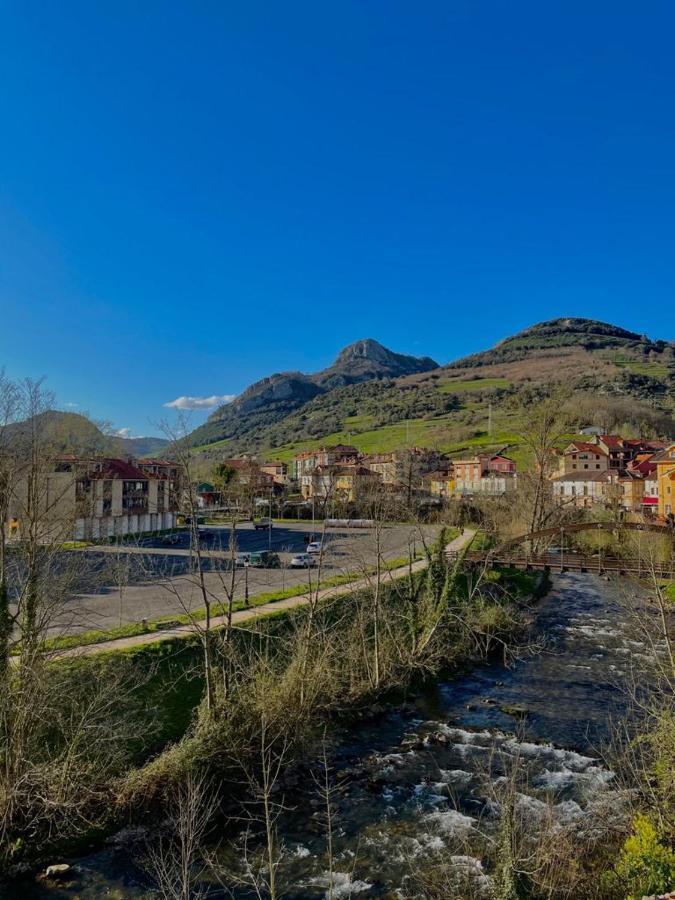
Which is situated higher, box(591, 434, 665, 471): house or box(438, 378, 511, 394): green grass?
box(438, 378, 511, 394): green grass

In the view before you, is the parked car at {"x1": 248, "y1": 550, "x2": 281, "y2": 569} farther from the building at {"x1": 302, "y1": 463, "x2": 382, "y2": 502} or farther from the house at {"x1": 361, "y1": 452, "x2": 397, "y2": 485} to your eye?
the house at {"x1": 361, "y1": 452, "x2": 397, "y2": 485}

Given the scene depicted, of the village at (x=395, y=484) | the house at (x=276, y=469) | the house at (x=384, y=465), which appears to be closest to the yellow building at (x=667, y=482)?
the village at (x=395, y=484)

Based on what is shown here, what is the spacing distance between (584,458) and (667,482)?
30115mm

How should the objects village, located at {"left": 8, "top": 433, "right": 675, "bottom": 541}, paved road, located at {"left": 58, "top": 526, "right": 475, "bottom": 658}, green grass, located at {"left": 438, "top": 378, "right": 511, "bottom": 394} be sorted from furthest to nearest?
green grass, located at {"left": 438, "top": 378, "right": 511, "bottom": 394}, village, located at {"left": 8, "top": 433, "right": 675, "bottom": 541}, paved road, located at {"left": 58, "top": 526, "right": 475, "bottom": 658}

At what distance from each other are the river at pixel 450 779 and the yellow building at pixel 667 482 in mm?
44072

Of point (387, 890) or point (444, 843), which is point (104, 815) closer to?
point (387, 890)

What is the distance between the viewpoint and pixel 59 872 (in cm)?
1281

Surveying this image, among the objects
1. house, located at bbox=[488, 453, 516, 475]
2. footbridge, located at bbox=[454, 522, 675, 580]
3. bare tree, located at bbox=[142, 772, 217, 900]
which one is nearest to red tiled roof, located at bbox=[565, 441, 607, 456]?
house, located at bbox=[488, 453, 516, 475]

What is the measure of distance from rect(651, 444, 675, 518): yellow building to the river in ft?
145

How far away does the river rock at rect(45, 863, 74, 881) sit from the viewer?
500 inches

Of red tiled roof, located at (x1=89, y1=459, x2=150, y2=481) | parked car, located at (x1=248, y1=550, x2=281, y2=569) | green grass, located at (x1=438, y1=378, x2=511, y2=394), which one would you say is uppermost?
green grass, located at (x1=438, y1=378, x2=511, y2=394)

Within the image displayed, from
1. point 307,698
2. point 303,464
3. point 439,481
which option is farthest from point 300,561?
point 303,464

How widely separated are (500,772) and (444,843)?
4.27 metres

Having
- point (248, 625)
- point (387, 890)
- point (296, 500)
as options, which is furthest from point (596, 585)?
point (296, 500)
